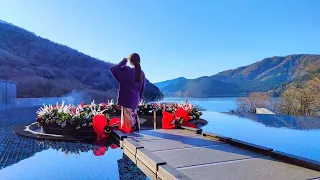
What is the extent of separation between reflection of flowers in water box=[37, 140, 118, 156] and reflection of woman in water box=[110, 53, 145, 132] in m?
0.54

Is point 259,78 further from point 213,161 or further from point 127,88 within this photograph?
point 213,161

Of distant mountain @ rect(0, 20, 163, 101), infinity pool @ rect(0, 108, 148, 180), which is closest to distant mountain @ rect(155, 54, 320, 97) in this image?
distant mountain @ rect(0, 20, 163, 101)

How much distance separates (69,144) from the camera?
3955mm

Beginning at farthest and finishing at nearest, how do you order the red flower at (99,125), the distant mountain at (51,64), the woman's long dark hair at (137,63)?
1. the distant mountain at (51,64)
2. the red flower at (99,125)
3. the woman's long dark hair at (137,63)

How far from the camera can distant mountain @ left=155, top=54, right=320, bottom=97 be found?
50.6 ft

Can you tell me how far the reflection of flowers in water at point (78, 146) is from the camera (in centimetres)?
349

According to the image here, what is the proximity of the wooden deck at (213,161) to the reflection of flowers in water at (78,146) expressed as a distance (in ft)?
1.00

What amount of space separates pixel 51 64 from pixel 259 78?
2583cm

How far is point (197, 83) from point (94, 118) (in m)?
21.6

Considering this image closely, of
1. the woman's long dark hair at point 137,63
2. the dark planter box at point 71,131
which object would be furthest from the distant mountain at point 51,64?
the woman's long dark hair at point 137,63

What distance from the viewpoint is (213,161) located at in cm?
257

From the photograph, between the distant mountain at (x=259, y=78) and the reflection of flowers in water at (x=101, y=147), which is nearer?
the reflection of flowers in water at (x=101, y=147)

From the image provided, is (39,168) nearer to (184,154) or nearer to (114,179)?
(114,179)

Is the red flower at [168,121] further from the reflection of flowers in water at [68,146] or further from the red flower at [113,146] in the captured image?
the reflection of flowers in water at [68,146]
